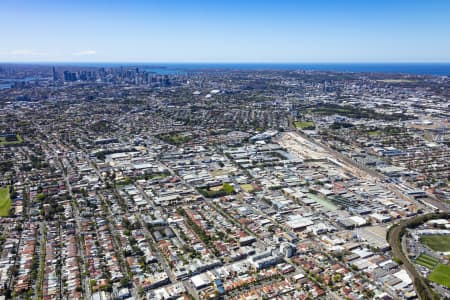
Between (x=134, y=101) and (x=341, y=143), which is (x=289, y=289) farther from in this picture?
(x=134, y=101)

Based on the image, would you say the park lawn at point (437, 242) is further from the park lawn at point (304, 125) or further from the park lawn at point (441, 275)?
the park lawn at point (304, 125)

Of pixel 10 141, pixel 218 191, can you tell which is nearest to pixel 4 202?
pixel 218 191

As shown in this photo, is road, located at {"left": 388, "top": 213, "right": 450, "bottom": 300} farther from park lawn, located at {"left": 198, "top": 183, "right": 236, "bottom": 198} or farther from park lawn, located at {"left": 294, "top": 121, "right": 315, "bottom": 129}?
park lawn, located at {"left": 294, "top": 121, "right": 315, "bottom": 129}

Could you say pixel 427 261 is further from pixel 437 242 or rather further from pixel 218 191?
pixel 218 191

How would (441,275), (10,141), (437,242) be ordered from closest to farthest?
(441,275), (437,242), (10,141)

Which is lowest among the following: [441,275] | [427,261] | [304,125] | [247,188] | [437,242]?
[441,275]

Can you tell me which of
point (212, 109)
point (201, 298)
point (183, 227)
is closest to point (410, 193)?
point (183, 227)

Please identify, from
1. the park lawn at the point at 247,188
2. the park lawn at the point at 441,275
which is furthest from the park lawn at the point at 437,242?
the park lawn at the point at 247,188
